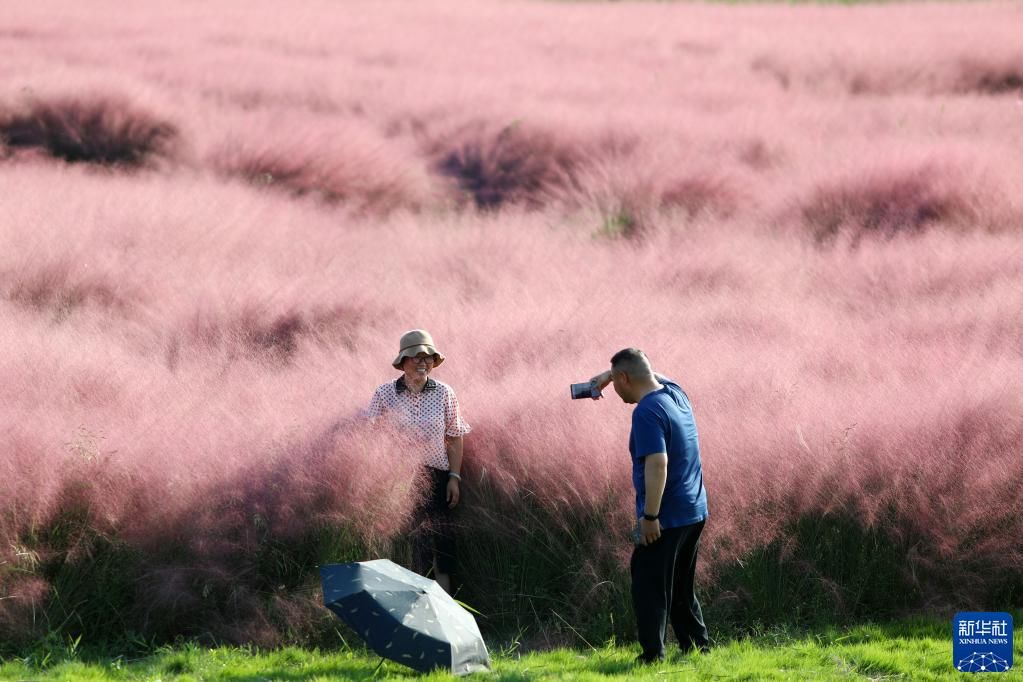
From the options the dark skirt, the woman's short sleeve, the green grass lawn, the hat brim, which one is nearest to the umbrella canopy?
the green grass lawn

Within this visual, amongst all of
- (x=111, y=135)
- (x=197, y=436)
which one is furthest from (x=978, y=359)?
(x=111, y=135)

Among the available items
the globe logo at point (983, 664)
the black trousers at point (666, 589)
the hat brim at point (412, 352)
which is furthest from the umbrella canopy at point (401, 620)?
the globe logo at point (983, 664)

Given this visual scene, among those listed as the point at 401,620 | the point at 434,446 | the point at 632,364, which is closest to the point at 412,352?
the point at 434,446

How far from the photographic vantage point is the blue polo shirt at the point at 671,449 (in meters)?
5.86

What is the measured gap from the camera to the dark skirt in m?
7.11

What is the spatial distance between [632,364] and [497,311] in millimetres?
4034

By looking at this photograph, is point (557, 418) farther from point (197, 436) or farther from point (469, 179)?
point (469, 179)

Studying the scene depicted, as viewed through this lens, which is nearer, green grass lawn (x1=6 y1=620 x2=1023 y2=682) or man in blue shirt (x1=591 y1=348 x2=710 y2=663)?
man in blue shirt (x1=591 y1=348 x2=710 y2=663)

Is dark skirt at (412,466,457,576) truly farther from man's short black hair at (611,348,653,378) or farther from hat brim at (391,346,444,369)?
man's short black hair at (611,348,653,378)

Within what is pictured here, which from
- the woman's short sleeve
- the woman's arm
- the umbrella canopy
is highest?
the woman's short sleeve

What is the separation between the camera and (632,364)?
5.97 metres

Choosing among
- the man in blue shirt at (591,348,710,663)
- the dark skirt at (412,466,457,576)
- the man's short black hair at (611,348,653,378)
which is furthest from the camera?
the dark skirt at (412,466,457,576)

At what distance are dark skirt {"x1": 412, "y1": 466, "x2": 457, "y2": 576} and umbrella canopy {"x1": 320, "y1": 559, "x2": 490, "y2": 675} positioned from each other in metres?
1.05

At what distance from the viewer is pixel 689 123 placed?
16.5 meters
